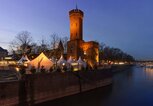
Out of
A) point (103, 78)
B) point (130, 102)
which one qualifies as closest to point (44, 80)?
point (130, 102)

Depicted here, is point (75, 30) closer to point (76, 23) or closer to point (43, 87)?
point (76, 23)

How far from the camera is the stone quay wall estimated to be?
20.4 metres

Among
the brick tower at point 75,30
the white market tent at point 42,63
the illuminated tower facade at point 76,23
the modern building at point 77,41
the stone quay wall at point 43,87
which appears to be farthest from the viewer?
the illuminated tower facade at point 76,23

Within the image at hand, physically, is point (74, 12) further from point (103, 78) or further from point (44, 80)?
point (44, 80)

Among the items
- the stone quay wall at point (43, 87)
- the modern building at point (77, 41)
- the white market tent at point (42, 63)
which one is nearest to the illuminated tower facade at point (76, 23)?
the modern building at point (77, 41)

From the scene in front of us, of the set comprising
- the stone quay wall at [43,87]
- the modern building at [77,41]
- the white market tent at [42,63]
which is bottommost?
the stone quay wall at [43,87]

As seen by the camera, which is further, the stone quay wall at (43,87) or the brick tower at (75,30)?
the brick tower at (75,30)

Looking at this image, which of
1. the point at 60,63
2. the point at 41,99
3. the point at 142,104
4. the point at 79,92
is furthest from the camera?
the point at 60,63

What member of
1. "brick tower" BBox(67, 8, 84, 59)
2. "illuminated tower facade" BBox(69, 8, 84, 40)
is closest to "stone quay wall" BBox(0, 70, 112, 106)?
"brick tower" BBox(67, 8, 84, 59)

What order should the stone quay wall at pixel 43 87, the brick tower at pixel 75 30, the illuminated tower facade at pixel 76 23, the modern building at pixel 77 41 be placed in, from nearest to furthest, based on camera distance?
the stone quay wall at pixel 43 87 < the modern building at pixel 77 41 < the brick tower at pixel 75 30 < the illuminated tower facade at pixel 76 23

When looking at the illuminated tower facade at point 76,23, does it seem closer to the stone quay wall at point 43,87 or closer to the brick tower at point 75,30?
the brick tower at point 75,30

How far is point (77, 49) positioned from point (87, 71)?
78.4 feet

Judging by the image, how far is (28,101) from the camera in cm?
2245

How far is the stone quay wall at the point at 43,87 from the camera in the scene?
20.4 meters
